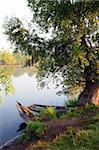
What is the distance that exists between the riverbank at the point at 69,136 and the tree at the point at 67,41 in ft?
18.2

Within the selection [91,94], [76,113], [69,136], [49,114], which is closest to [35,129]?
[69,136]

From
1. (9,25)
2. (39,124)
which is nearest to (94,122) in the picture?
(39,124)

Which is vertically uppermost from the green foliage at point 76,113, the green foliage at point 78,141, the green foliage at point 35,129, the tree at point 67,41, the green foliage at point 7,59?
the green foliage at point 7,59

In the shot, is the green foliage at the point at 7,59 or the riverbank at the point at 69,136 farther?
the green foliage at the point at 7,59

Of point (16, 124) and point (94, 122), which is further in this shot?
point (16, 124)

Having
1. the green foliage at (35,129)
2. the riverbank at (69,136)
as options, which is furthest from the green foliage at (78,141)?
the green foliage at (35,129)

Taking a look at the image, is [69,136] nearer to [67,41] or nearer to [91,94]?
[67,41]

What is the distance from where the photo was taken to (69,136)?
14461 millimetres

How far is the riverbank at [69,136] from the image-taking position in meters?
13.6

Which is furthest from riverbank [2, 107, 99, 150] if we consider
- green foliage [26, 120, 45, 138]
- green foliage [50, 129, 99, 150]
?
green foliage [26, 120, 45, 138]

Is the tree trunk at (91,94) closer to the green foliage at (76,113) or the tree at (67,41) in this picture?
the tree at (67,41)

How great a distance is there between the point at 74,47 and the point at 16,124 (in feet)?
33.4

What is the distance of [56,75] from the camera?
2428cm

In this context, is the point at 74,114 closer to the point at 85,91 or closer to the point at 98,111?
the point at 98,111
